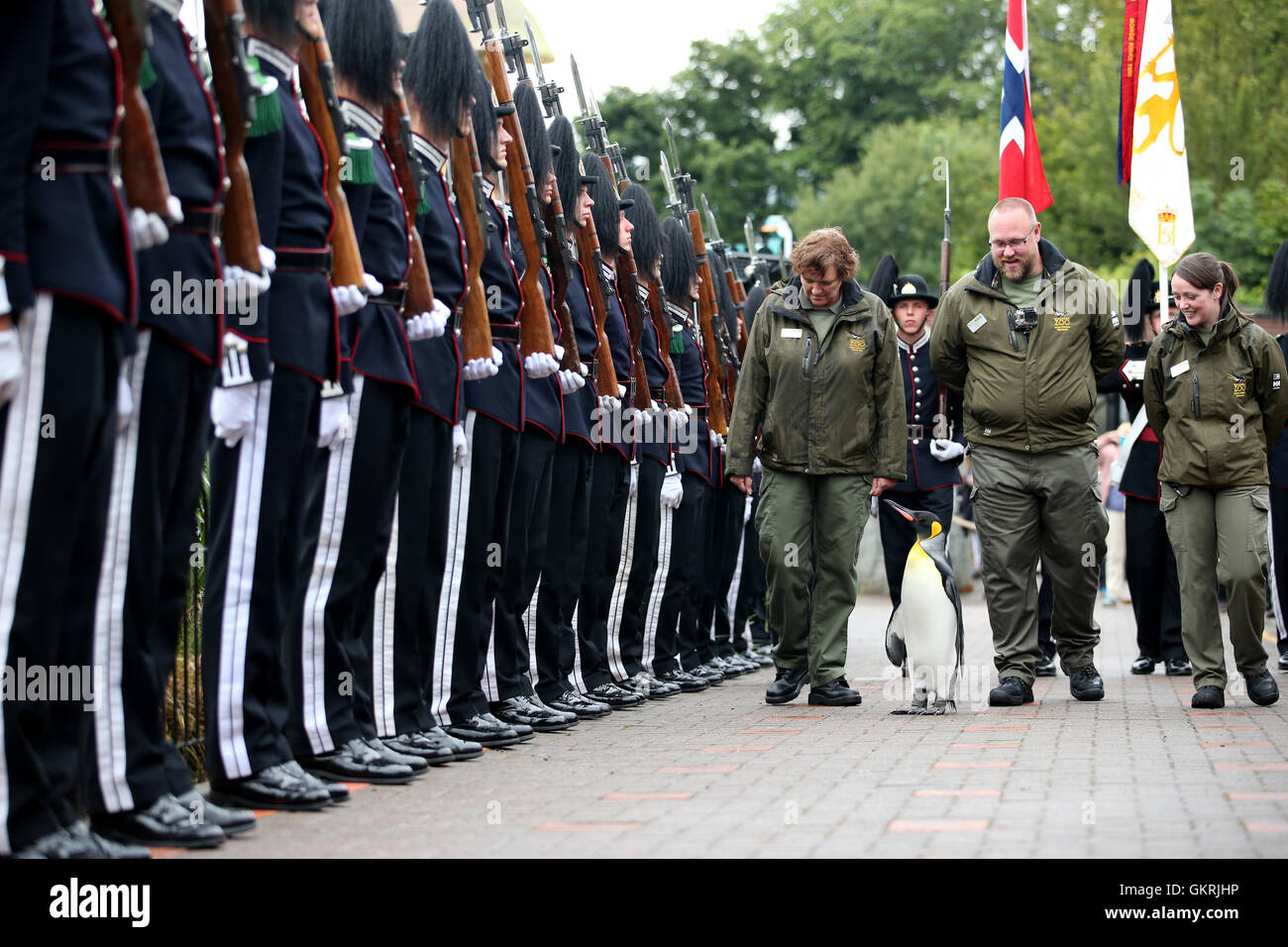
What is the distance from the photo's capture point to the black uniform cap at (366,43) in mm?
5883

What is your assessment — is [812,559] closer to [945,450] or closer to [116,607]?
[945,450]

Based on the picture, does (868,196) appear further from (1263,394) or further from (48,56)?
(48,56)

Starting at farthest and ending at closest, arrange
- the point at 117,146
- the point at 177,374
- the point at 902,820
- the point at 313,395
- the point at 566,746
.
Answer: the point at 566,746, the point at 313,395, the point at 902,820, the point at 177,374, the point at 117,146

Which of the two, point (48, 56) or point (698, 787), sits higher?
point (48, 56)

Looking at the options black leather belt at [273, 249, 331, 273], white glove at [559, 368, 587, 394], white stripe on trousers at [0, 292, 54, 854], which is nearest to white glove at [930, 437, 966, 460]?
white glove at [559, 368, 587, 394]

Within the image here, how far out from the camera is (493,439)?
22.3 feet

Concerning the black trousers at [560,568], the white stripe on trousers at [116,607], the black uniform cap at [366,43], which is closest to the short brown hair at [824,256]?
the black trousers at [560,568]

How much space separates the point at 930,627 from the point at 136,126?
189 inches

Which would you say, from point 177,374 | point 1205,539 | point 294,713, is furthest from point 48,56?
point 1205,539

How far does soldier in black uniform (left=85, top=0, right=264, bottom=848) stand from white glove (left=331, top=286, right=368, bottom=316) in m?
0.66

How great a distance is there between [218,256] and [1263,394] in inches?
210

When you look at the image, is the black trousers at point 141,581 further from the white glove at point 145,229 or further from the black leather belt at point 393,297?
the black leather belt at point 393,297

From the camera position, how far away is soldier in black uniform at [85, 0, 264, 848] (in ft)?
14.3

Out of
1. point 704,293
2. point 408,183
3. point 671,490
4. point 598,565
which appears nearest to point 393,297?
point 408,183
